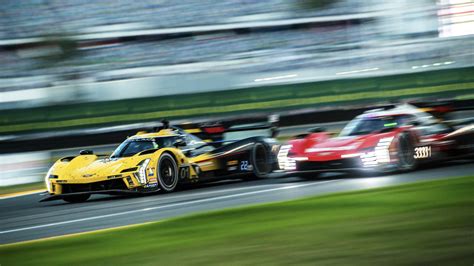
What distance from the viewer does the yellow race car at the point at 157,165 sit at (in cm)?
945

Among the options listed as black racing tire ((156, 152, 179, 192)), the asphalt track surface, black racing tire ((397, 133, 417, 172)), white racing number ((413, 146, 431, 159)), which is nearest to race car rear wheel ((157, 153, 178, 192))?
black racing tire ((156, 152, 179, 192))

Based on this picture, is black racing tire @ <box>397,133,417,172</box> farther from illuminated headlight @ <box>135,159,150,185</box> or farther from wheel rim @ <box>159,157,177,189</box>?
illuminated headlight @ <box>135,159,150,185</box>

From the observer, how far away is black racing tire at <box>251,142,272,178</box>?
1069 cm

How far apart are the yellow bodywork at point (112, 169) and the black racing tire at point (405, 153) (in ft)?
8.38

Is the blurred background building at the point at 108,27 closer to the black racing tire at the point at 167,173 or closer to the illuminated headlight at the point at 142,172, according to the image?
the illuminated headlight at the point at 142,172

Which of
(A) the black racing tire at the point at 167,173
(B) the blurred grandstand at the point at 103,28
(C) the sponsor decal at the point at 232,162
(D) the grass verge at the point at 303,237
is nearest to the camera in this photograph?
(B) the blurred grandstand at the point at 103,28

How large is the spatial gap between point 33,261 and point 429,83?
1606cm

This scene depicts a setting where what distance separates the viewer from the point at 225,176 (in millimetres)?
10461

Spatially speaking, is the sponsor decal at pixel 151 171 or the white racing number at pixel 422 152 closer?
the sponsor decal at pixel 151 171

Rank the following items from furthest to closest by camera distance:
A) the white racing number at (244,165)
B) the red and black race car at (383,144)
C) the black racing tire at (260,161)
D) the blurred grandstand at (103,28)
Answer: the black racing tire at (260,161) < the white racing number at (244,165) < the red and black race car at (383,144) < the blurred grandstand at (103,28)

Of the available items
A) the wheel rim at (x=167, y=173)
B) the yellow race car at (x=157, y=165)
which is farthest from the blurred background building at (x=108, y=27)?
the wheel rim at (x=167, y=173)

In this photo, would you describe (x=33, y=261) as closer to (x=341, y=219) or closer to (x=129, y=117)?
(x=341, y=219)

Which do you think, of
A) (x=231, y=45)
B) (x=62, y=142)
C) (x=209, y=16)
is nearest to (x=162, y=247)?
(x=209, y=16)

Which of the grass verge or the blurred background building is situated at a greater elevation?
the blurred background building
